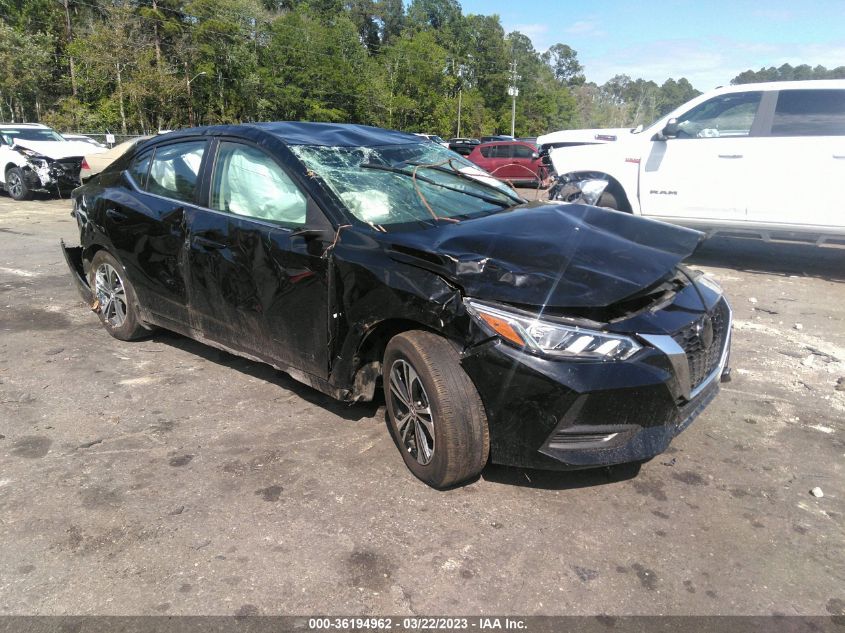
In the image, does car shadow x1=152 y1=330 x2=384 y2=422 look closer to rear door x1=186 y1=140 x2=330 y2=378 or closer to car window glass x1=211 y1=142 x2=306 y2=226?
rear door x1=186 y1=140 x2=330 y2=378

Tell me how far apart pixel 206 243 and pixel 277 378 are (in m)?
1.05

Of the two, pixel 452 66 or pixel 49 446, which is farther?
pixel 452 66

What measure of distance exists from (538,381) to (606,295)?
1.59ft

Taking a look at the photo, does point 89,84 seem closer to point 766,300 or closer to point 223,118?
point 223,118

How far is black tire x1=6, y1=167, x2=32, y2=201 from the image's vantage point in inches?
563

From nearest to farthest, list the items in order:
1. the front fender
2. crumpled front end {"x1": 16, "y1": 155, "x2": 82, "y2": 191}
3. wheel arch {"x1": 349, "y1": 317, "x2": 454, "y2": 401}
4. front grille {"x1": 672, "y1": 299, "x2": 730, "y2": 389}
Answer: front grille {"x1": 672, "y1": 299, "x2": 730, "y2": 389}
wheel arch {"x1": 349, "y1": 317, "x2": 454, "y2": 401}
the front fender
crumpled front end {"x1": 16, "y1": 155, "x2": 82, "y2": 191}

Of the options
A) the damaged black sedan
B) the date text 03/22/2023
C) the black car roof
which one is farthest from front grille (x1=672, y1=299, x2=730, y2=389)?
the black car roof

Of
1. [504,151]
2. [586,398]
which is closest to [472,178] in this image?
[586,398]

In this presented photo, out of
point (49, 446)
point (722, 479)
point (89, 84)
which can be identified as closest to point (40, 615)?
point (49, 446)

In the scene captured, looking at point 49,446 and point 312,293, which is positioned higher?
point 312,293

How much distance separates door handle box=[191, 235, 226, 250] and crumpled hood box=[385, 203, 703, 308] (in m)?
1.26

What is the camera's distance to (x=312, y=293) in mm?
3338

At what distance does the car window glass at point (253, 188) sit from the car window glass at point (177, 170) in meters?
0.25

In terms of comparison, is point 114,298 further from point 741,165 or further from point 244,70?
point 244,70
